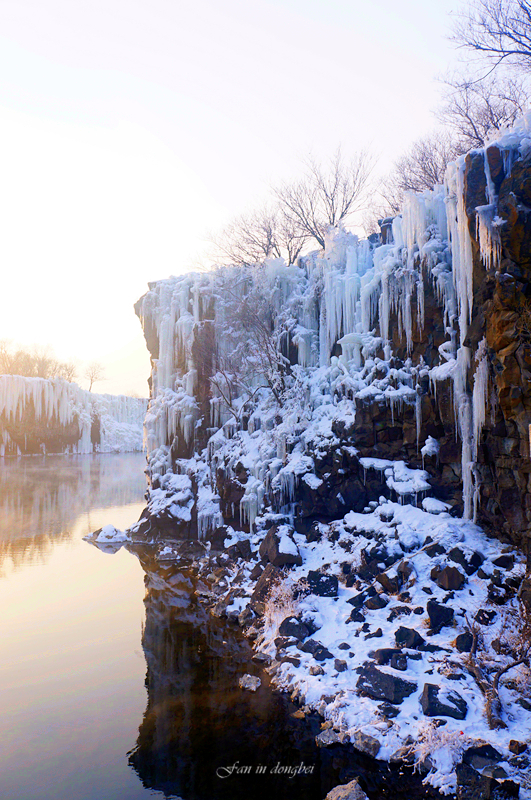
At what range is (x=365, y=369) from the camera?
14609 millimetres

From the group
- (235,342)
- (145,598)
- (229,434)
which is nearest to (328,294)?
(235,342)

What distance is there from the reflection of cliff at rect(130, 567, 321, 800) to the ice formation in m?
42.4

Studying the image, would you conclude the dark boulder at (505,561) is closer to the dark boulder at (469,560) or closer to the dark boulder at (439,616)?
the dark boulder at (469,560)

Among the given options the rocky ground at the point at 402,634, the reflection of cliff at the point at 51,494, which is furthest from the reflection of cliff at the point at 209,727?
the reflection of cliff at the point at 51,494

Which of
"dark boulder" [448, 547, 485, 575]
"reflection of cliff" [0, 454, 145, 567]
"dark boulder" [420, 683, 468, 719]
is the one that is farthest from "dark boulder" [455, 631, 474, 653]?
"reflection of cliff" [0, 454, 145, 567]

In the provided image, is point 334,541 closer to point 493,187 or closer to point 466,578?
point 466,578

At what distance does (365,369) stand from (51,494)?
26.5 meters

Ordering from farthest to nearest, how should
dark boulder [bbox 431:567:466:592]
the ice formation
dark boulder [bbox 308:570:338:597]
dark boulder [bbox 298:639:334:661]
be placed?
the ice formation
dark boulder [bbox 308:570:338:597]
dark boulder [bbox 431:567:466:592]
dark boulder [bbox 298:639:334:661]

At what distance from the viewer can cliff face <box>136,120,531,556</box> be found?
→ 9539 millimetres

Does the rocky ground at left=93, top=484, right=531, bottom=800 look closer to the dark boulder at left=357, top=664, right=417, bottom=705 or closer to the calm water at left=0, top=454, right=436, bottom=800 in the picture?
the dark boulder at left=357, top=664, right=417, bottom=705

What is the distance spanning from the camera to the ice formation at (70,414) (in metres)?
47.3

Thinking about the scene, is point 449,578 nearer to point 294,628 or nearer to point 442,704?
point 442,704

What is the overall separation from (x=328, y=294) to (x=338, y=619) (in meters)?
10.9

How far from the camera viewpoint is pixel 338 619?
10273 millimetres
